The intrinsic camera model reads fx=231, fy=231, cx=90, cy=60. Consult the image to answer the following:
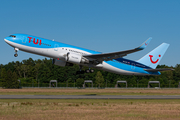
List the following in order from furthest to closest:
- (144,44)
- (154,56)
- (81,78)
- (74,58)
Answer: (81,78) < (154,56) < (74,58) < (144,44)

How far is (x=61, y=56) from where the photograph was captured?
4072 cm

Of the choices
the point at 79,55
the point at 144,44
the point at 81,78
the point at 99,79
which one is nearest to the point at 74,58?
the point at 79,55

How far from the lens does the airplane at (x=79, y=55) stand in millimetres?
38875

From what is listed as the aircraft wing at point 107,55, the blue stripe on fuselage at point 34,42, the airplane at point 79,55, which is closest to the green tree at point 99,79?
the airplane at point 79,55

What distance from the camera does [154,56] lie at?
53.3 m

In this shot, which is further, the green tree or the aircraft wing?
the green tree

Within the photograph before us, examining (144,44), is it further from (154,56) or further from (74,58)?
(154,56)

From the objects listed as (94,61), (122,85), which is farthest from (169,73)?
(94,61)

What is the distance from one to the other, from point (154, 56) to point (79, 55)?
20219 mm

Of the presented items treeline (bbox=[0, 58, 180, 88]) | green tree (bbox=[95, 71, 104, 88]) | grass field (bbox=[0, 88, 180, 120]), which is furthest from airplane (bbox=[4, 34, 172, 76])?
green tree (bbox=[95, 71, 104, 88])

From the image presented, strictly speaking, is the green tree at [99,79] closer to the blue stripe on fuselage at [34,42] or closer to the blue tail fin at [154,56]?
the blue tail fin at [154,56]

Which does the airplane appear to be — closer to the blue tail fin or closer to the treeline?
the blue tail fin

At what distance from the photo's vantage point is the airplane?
3888 cm

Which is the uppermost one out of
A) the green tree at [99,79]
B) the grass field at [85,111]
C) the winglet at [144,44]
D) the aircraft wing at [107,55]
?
the winglet at [144,44]
